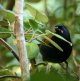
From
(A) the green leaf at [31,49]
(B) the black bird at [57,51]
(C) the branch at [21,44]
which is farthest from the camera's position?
(B) the black bird at [57,51]

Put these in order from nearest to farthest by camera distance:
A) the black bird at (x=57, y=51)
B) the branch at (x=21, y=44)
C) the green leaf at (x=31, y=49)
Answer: the branch at (x=21, y=44) → the green leaf at (x=31, y=49) → the black bird at (x=57, y=51)

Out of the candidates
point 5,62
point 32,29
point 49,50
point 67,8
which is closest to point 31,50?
point 32,29

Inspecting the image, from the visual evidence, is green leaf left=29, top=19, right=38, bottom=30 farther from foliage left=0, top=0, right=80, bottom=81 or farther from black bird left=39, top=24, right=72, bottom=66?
black bird left=39, top=24, right=72, bottom=66

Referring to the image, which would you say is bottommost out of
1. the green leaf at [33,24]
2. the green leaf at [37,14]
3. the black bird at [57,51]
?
the black bird at [57,51]

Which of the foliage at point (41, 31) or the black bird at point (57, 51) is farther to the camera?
the black bird at point (57, 51)

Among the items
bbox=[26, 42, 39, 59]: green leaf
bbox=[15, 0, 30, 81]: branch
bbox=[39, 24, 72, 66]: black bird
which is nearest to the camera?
bbox=[15, 0, 30, 81]: branch

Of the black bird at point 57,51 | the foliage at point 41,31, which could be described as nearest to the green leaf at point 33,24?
the foliage at point 41,31

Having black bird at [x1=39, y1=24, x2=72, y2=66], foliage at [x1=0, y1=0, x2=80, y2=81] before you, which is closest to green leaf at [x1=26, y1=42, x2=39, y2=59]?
foliage at [x1=0, y1=0, x2=80, y2=81]

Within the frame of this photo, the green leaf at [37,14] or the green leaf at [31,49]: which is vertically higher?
the green leaf at [37,14]

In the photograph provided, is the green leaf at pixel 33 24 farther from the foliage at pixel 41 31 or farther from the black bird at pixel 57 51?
the black bird at pixel 57 51

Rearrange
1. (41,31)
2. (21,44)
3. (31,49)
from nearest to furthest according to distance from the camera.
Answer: (21,44)
(31,49)
(41,31)

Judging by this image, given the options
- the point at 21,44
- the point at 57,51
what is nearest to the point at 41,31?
the point at 57,51

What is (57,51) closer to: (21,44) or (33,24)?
(33,24)

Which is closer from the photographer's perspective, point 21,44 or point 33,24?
point 21,44
